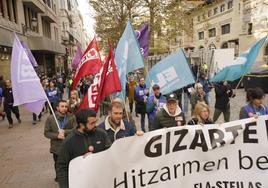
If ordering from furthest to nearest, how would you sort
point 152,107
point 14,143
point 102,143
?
point 14,143, point 152,107, point 102,143

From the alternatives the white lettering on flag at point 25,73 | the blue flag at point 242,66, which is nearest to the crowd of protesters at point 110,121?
the white lettering on flag at point 25,73

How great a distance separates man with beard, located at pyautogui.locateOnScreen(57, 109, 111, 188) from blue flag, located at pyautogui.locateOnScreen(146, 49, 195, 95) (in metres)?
2.86

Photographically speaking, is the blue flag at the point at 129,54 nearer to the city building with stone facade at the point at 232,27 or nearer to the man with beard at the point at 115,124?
the man with beard at the point at 115,124

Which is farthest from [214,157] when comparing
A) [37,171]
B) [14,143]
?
[14,143]

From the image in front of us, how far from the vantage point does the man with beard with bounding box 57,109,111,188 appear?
3227 millimetres

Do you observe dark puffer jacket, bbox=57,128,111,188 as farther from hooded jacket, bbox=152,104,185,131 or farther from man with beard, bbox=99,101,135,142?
hooded jacket, bbox=152,104,185,131

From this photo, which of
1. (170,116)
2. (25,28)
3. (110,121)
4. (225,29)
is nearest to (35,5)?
(25,28)

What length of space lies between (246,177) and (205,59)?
70.5 feet

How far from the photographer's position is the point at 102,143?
3379 millimetres

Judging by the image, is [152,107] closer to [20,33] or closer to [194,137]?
[194,137]

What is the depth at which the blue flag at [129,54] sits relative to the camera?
18.3ft

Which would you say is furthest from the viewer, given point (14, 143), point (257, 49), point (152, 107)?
point (14, 143)

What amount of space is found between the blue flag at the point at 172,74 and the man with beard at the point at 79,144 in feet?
9.38

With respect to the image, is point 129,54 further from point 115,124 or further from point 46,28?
point 46,28
